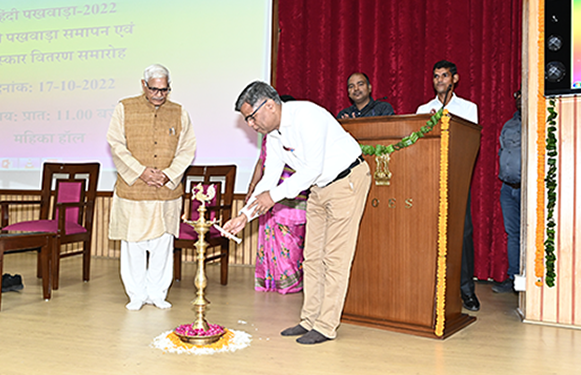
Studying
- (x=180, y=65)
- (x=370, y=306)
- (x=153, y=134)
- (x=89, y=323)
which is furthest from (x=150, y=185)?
(x=180, y=65)

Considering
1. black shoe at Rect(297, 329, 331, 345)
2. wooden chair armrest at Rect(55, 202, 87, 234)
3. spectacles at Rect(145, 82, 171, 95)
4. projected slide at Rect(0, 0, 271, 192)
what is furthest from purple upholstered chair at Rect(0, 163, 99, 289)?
black shoe at Rect(297, 329, 331, 345)

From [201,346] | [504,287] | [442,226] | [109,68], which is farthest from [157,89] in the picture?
[504,287]

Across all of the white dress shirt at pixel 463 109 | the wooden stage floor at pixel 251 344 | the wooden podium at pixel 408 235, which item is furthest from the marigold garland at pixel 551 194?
the white dress shirt at pixel 463 109

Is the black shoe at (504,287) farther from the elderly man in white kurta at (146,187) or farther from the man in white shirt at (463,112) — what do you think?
the elderly man in white kurta at (146,187)

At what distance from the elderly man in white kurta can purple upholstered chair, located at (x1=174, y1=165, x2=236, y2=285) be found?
572 millimetres

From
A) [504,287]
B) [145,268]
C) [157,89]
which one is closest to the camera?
[157,89]

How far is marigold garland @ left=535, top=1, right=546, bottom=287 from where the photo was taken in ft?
10.1

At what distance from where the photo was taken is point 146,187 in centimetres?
340

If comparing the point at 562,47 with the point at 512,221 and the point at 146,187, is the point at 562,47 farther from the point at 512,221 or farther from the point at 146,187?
the point at 146,187

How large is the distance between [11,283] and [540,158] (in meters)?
3.76

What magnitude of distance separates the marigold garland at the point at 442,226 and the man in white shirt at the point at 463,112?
33.4 inches

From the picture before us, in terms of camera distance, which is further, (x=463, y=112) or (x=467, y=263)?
(x=463, y=112)

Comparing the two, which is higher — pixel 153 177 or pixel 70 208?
pixel 153 177

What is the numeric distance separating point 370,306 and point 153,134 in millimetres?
1777
